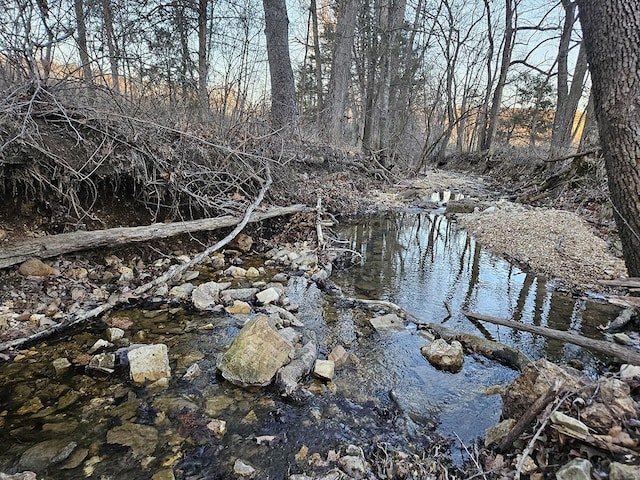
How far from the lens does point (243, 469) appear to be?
5.95 feet

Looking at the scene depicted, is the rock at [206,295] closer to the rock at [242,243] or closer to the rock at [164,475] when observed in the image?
the rock at [242,243]

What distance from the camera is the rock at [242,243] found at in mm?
5281

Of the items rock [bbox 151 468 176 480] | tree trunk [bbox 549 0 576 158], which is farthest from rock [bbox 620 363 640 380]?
tree trunk [bbox 549 0 576 158]

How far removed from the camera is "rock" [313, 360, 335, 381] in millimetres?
2607

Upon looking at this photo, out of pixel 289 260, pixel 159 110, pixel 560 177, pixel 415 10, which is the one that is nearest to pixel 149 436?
pixel 289 260

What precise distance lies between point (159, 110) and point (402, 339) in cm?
447

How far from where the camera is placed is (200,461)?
1858mm

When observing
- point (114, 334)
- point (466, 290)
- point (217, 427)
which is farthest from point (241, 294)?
point (466, 290)

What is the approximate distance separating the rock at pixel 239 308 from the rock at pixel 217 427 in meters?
1.43

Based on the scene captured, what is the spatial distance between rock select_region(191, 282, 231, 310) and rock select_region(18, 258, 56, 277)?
1.31 metres

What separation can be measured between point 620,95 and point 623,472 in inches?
101

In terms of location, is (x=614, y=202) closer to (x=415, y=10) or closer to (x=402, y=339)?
(x=402, y=339)

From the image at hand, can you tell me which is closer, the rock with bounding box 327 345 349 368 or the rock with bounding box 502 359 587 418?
the rock with bounding box 502 359 587 418

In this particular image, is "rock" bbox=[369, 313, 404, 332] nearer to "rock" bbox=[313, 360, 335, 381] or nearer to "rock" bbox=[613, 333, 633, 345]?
"rock" bbox=[313, 360, 335, 381]
